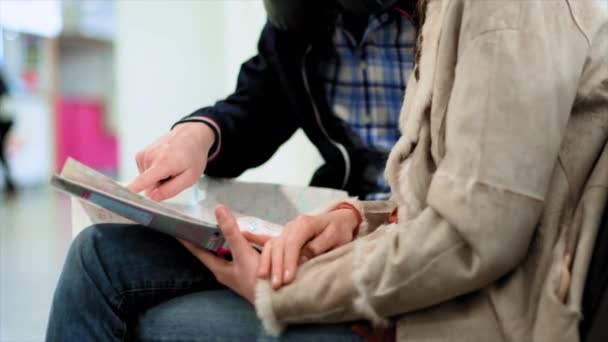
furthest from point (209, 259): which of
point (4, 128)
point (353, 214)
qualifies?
point (4, 128)

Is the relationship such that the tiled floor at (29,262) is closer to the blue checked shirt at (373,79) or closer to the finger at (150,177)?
the finger at (150,177)

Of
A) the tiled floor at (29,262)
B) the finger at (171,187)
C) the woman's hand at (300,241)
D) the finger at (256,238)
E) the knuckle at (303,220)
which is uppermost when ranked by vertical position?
the knuckle at (303,220)

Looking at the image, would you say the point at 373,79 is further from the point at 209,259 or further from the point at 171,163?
the point at 209,259

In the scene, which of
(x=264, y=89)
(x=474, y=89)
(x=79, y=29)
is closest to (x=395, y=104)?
(x=264, y=89)

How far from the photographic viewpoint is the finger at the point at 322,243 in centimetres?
60

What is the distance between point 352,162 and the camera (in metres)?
1.03

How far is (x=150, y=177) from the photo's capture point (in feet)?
2.47

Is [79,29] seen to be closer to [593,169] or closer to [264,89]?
[264,89]

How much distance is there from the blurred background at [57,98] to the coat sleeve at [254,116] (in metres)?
0.50

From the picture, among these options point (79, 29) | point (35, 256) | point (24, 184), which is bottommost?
point (24, 184)

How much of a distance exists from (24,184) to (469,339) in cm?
436

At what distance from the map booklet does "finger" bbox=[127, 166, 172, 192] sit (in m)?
0.04

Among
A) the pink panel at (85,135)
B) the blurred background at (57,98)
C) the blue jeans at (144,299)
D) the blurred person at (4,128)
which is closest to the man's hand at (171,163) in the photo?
the blue jeans at (144,299)

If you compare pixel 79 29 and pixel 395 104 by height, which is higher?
pixel 395 104
